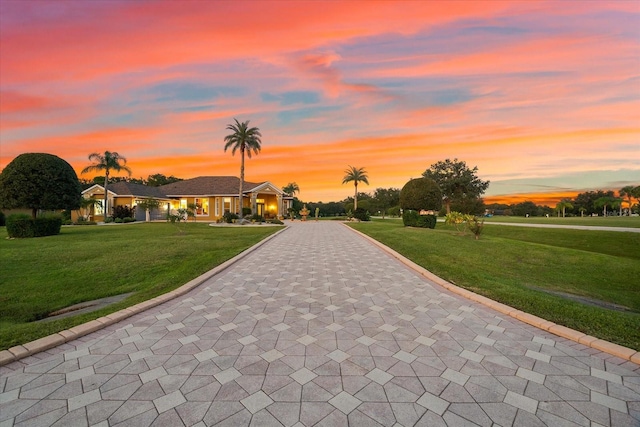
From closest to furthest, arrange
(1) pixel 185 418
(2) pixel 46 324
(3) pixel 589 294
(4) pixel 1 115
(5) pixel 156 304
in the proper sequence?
(1) pixel 185 418
(2) pixel 46 324
(5) pixel 156 304
(3) pixel 589 294
(4) pixel 1 115

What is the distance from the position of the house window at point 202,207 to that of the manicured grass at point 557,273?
32152mm

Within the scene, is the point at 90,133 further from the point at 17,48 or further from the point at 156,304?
the point at 156,304

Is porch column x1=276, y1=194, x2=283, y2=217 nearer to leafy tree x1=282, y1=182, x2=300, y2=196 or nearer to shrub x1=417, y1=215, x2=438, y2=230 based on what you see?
shrub x1=417, y1=215, x2=438, y2=230

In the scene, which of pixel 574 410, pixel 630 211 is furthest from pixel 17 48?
pixel 630 211

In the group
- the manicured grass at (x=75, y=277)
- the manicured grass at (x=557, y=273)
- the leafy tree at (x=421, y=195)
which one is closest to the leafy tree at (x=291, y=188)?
the leafy tree at (x=421, y=195)

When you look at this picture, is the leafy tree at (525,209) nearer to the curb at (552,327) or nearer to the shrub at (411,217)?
the shrub at (411,217)

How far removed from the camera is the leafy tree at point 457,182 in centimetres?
5449

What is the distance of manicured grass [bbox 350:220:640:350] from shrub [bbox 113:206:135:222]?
37867 millimetres

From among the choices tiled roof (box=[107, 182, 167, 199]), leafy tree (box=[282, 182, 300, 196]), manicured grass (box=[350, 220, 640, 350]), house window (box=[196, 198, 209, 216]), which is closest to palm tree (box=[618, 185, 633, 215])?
manicured grass (box=[350, 220, 640, 350])

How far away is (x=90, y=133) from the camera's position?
2156 cm

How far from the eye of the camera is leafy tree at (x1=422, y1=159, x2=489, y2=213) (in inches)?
2145

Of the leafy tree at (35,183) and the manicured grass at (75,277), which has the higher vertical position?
the leafy tree at (35,183)

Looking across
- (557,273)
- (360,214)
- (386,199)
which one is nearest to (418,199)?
(557,273)

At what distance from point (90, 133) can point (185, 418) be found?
2787 cm
